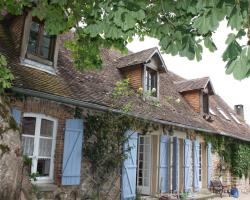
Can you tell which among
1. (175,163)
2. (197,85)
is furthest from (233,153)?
(175,163)

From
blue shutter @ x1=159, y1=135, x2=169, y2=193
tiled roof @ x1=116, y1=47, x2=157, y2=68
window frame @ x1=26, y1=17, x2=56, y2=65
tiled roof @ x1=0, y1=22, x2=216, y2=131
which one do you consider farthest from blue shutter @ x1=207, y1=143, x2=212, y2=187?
window frame @ x1=26, y1=17, x2=56, y2=65

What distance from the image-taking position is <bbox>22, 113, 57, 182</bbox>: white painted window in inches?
314

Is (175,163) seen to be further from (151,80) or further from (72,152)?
(72,152)

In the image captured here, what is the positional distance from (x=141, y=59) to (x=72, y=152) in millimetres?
5335

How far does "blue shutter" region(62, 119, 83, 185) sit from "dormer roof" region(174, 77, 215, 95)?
886cm

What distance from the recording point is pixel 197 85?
1631 cm

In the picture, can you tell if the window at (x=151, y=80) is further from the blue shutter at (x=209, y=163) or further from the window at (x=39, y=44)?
the window at (x=39, y=44)

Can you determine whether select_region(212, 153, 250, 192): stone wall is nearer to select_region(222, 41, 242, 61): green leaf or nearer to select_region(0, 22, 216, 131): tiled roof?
select_region(0, 22, 216, 131): tiled roof

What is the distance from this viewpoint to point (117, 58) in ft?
46.5

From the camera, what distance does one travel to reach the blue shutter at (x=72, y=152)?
330 inches

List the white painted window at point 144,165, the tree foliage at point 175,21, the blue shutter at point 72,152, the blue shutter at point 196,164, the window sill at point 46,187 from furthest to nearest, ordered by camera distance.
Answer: the blue shutter at point 196,164 → the white painted window at point 144,165 → the blue shutter at point 72,152 → the window sill at point 46,187 → the tree foliage at point 175,21

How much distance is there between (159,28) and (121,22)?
72 cm

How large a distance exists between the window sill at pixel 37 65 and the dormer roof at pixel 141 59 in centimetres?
416

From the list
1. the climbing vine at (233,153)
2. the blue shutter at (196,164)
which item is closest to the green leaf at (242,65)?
the blue shutter at (196,164)
